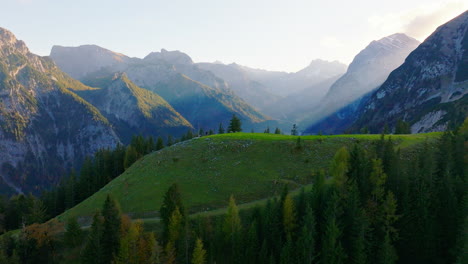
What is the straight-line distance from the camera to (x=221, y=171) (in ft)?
239

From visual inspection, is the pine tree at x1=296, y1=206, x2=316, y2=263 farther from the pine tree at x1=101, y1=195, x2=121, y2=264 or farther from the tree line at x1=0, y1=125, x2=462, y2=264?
the pine tree at x1=101, y1=195, x2=121, y2=264

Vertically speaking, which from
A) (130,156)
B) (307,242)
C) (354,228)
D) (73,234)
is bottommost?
(307,242)

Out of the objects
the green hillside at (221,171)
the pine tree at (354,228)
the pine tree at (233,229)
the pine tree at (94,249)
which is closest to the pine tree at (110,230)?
the pine tree at (94,249)

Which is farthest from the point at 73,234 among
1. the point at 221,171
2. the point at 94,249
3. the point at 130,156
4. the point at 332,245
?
the point at 130,156

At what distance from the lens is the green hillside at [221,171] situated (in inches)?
2549

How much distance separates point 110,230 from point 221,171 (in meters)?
27.5

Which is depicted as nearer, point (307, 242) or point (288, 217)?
point (307, 242)

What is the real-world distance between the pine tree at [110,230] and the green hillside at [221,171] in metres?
8.98

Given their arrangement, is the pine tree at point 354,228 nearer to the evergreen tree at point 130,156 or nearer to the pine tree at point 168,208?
the pine tree at point 168,208

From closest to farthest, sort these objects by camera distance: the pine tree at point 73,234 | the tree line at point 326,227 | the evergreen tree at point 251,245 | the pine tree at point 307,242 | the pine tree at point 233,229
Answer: the pine tree at point 307,242 < the tree line at point 326,227 < the evergreen tree at point 251,245 < the pine tree at point 233,229 < the pine tree at point 73,234

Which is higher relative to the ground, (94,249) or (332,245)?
(94,249)

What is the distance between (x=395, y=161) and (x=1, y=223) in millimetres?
104618

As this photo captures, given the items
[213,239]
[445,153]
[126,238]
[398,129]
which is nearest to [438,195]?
[445,153]

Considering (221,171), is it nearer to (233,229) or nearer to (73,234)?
(233,229)
